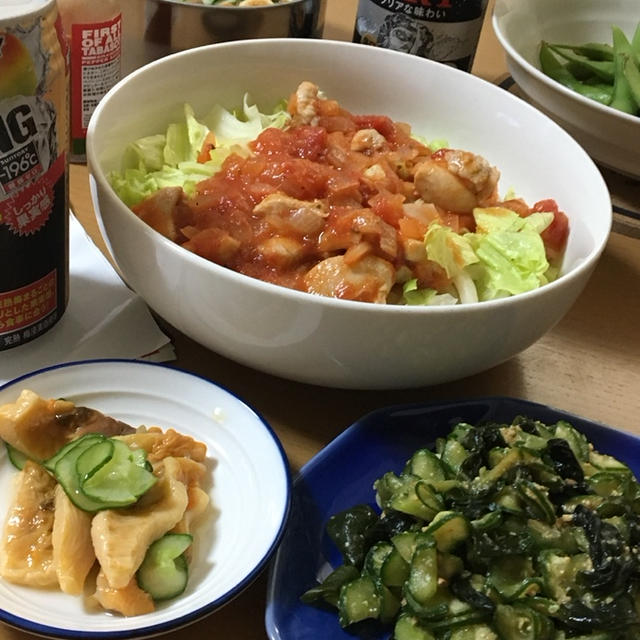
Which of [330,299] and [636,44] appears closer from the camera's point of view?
[330,299]

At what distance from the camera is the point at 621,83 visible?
1.65 m

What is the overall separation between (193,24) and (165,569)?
102 cm

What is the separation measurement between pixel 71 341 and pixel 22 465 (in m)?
0.27

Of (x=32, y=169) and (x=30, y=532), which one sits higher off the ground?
(x=32, y=169)

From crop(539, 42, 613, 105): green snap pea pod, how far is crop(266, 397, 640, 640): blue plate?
953 millimetres

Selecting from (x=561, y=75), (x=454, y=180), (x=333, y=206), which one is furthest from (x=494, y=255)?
(x=561, y=75)

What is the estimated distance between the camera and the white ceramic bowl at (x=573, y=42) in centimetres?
144

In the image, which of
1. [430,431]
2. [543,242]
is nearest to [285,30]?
[543,242]

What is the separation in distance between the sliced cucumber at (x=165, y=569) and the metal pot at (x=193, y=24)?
0.98m

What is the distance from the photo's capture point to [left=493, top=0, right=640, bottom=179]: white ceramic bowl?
1.44m

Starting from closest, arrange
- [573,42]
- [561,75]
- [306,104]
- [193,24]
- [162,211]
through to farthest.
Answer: [162,211] → [306,104] → [193,24] → [561,75] → [573,42]

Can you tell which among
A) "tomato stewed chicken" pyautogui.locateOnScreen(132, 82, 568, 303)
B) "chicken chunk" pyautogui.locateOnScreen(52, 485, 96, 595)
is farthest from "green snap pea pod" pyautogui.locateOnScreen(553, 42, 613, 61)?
"chicken chunk" pyautogui.locateOnScreen(52, 485, 96, 595)

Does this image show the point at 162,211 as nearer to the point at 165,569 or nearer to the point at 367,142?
the point at 367,142

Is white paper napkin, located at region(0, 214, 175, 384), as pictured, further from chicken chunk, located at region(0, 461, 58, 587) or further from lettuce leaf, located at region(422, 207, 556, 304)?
lettuce leaf, located at region(422, 207, 556, 304)
